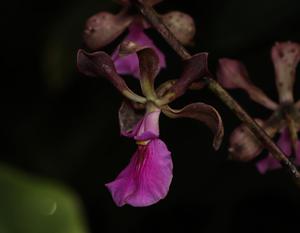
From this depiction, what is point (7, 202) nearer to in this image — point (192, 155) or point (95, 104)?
point (192, 155)

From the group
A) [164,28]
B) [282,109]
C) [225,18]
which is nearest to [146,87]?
[164,28]

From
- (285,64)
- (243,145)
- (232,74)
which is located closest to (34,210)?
(243,145)

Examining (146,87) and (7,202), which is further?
(146,87)

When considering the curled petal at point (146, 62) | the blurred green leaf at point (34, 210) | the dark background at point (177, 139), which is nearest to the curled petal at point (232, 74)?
the curled petal at point (146, 62)

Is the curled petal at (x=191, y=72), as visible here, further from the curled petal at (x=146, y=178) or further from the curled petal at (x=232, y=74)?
the curled petal at (x=232, y=74)

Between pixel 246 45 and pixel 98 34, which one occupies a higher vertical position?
pixel 98 34

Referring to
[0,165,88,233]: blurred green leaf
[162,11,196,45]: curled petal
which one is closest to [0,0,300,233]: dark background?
[162,11,196,45]: curled petal
